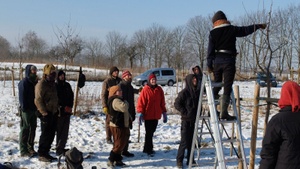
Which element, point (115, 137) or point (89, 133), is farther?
point (89, 133)

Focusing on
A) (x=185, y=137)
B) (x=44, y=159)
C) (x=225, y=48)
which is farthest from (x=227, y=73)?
(x=44, y=159)

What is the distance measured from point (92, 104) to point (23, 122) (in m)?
6.40

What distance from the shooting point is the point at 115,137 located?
251 inches

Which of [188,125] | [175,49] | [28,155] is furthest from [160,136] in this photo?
[175,49]

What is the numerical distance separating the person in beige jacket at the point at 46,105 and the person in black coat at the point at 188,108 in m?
2.44

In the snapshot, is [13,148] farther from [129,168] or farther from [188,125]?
[188,125]

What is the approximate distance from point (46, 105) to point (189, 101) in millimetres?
2747

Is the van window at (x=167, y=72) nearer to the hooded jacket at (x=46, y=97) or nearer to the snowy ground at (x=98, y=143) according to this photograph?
the snowy ground at (x=98, y=143)

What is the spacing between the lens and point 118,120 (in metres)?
6.27

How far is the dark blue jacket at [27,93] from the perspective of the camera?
258 inches

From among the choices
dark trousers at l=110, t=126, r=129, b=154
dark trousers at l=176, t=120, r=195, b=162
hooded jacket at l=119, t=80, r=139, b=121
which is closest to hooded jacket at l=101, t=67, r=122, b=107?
hooded jacket at l=119, t=80, r=139, b=121

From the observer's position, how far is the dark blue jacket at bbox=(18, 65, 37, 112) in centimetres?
656

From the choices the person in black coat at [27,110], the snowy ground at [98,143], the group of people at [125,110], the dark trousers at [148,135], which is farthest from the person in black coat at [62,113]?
the dark trousers at [148,135]

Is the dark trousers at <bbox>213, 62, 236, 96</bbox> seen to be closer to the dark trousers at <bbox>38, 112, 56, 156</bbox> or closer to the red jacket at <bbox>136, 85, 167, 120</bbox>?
the red jacket at <bbox>136, 85, 167, 120</bbox>
